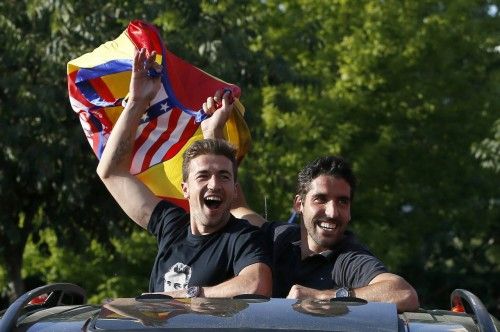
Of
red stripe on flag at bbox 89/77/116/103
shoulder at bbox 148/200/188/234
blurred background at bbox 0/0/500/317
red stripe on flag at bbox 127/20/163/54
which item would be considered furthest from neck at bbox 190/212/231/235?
blurred background at bbox 0/0/500/317

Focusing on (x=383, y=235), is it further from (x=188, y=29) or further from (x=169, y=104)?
(x=169, y=104)

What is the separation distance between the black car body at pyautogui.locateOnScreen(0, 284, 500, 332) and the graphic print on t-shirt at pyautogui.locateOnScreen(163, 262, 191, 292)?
1076mm

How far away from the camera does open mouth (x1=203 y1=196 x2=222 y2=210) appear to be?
572 cm

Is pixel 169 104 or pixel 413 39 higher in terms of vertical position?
pixel 413 39

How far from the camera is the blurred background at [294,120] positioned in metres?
16.4

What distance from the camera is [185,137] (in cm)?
810

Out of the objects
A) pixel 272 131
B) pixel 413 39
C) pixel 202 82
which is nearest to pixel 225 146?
pixel 202 82

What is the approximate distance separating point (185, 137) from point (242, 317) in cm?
414

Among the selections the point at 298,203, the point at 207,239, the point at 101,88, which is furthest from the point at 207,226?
the point at 101,88

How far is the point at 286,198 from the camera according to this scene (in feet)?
73.9

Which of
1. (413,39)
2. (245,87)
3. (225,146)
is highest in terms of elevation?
(413,39)

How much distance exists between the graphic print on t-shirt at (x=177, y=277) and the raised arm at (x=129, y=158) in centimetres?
63

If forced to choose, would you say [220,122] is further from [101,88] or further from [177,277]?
[177,277]

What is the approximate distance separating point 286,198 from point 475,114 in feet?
23.2
